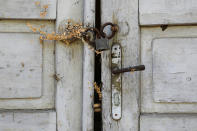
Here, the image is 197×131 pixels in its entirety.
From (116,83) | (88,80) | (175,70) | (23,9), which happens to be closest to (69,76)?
(88,80)

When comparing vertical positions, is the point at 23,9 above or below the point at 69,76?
above

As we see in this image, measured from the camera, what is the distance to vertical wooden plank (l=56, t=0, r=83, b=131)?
86 centimetres

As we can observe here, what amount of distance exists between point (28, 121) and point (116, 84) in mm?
397

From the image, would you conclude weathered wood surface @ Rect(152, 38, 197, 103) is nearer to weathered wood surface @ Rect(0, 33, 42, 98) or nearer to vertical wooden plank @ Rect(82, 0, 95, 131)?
vertical wooden plank @ Rect(82, 0, 95, 131)

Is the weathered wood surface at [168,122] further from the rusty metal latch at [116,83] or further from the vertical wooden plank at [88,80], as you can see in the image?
the vertical wooden plank at [88,80]

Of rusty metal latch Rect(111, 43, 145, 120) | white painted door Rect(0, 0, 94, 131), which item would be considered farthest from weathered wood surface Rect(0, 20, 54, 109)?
rusty metal latch Rect(111, 43, 145, 120)

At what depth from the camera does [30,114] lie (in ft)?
2.80

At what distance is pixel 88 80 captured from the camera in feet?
2.76

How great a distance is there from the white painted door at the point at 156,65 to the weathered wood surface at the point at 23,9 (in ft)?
0.84

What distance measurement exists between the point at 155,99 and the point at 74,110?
342mm

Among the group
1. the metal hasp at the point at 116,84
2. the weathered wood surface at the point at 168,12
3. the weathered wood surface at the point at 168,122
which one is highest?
the weathered wood surface at the point at 168,12

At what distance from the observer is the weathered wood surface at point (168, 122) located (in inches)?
32.9

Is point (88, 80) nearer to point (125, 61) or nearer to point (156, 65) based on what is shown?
point (125, 61)

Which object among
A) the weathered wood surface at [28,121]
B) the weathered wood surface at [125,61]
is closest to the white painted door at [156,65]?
the weathered wood surface at [125,61]
